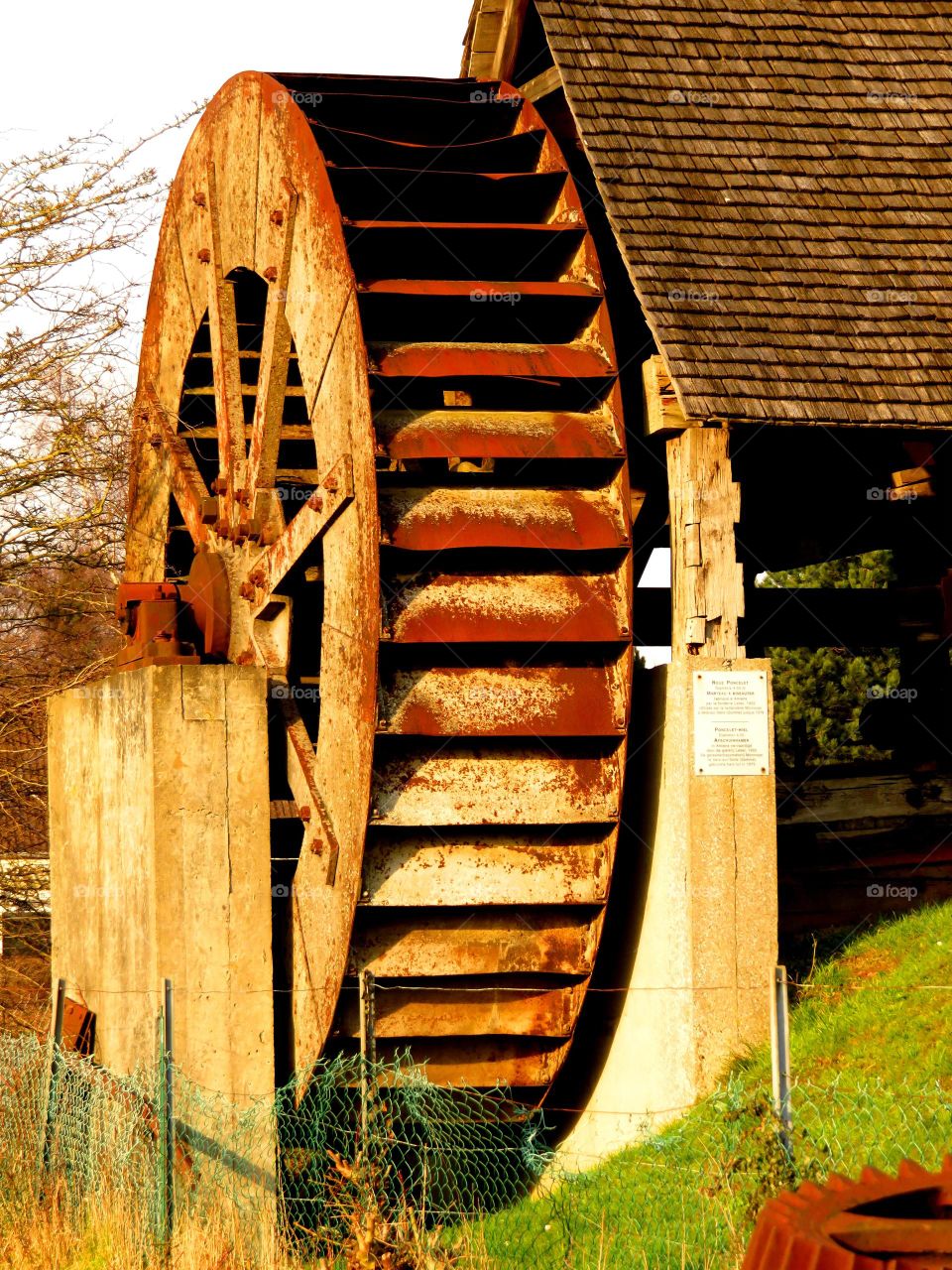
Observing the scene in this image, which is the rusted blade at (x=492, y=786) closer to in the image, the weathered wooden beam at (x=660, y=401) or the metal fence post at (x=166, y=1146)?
the weathered wooden beam at (x=660, y=401)

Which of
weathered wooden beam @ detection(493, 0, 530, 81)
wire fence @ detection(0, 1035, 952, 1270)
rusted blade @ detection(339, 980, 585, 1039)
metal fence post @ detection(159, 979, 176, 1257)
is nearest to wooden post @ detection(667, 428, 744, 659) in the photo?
rusted blade @ detection(339, 980, 585, 1039)

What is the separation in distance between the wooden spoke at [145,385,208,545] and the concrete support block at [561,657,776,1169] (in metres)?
3.33

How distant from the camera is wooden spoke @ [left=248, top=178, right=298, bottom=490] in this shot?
8852 mm

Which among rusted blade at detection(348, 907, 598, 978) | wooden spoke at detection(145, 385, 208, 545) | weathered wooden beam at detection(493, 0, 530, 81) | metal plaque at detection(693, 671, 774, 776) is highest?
weathered wooden beam at detection(493, 0, 530, 81)

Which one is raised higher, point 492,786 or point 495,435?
point 495,435

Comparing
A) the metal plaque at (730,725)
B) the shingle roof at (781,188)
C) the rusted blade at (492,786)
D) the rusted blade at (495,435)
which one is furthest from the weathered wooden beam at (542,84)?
the rusted blade at (492,786)

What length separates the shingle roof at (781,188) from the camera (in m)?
8.07

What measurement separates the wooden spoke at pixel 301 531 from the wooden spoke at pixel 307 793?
0.64 m

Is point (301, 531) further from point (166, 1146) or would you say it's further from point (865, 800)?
point (865, 800)

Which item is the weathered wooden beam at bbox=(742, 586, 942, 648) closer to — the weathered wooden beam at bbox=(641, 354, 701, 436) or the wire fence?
the weathered wooden beam at bbox=(641, 354, 701, 436)

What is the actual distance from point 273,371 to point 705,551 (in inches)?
107

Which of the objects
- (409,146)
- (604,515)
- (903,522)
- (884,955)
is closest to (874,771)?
(903,522)

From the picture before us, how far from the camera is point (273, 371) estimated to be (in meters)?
9.19

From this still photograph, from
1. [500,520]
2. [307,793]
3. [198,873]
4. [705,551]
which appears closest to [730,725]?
[705,551]
